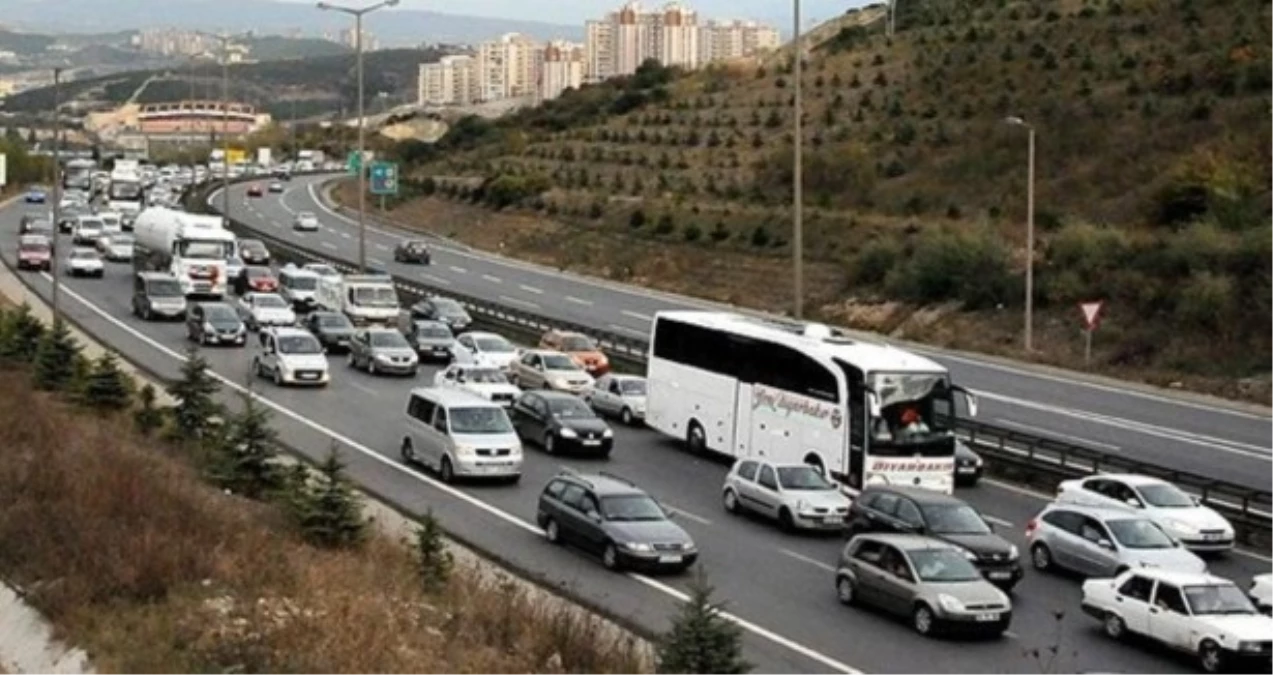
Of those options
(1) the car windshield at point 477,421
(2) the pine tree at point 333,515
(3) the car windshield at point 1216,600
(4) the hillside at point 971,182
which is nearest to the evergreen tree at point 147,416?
(1) the car windshield at point 477,421

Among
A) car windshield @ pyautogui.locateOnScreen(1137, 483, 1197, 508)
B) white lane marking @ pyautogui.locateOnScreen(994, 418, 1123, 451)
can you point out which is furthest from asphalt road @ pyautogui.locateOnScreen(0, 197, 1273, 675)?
white lane marking @ pyautogui.locateOnScreen(994, 418, 1123, 451)

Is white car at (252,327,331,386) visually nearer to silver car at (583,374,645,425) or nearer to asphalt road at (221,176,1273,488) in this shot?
silver car at (583,374,645,425)

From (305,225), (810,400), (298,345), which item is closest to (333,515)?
(810,400)

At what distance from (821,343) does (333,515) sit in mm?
10178

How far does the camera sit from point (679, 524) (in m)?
27.4

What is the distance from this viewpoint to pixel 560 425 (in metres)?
33.4

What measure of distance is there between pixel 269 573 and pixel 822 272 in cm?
4654

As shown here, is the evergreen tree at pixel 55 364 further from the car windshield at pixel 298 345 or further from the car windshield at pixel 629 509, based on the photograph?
the car windshield at pixel 629 509

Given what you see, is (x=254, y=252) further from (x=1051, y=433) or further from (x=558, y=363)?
(x=1051, y=433)

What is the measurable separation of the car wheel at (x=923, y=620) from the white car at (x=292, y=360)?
2253cm

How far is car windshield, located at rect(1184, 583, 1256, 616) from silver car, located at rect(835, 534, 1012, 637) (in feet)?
6.86

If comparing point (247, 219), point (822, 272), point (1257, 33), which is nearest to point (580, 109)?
point (247, 219)

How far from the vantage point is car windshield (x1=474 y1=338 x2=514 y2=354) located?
43688 mm

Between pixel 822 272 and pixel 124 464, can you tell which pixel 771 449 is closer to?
pixel 124 464
